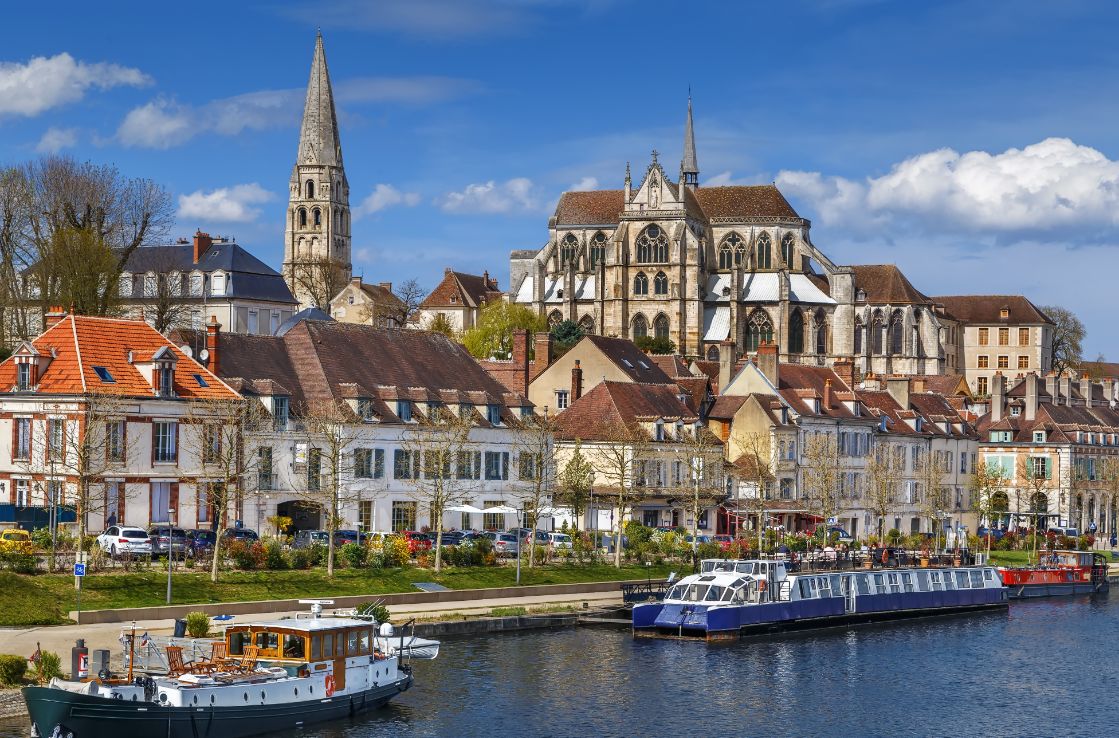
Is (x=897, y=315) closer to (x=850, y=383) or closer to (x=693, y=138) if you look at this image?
(x=693, y=138)

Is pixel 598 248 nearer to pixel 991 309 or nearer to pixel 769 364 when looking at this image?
pixel 991 309

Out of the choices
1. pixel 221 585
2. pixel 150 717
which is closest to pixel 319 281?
pixel 221 585

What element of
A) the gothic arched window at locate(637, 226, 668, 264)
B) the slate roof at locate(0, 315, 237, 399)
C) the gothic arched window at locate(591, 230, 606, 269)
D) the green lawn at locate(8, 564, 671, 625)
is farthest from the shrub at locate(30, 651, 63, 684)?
the gothic arched window at locate(591, 230, 606, 269)

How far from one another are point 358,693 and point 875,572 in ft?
100

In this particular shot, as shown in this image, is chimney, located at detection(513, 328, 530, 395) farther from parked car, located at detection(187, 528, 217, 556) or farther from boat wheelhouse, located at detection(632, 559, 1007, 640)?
parked car, located at detection(187, 528, 217, 556)

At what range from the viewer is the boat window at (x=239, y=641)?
39.5 m

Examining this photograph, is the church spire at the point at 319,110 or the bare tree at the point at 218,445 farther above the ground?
the church spire at the point at 319,110

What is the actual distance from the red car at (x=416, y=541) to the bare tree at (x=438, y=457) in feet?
7.29

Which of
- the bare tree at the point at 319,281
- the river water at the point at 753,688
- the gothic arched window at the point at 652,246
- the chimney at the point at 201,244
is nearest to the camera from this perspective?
the river water at the point at 753,688

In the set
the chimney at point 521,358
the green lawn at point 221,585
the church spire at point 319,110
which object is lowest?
the green lawn at point 221,585

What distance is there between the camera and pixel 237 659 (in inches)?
1548

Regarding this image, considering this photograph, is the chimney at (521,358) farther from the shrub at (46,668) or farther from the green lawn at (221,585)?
the shrub at (46,668)

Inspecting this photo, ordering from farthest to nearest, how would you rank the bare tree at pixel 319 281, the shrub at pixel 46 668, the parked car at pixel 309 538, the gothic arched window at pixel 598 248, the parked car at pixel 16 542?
the gothic arched window at pixel 598 248 < the bare tree at pixel 319 281 < the parked car at pixel 309 538 < the parked car at pixel 16 542 < the shrub at pixel 46 668

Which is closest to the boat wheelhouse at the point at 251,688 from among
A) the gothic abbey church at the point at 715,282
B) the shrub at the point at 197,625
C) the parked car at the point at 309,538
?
the shrub at the point at 197,625
